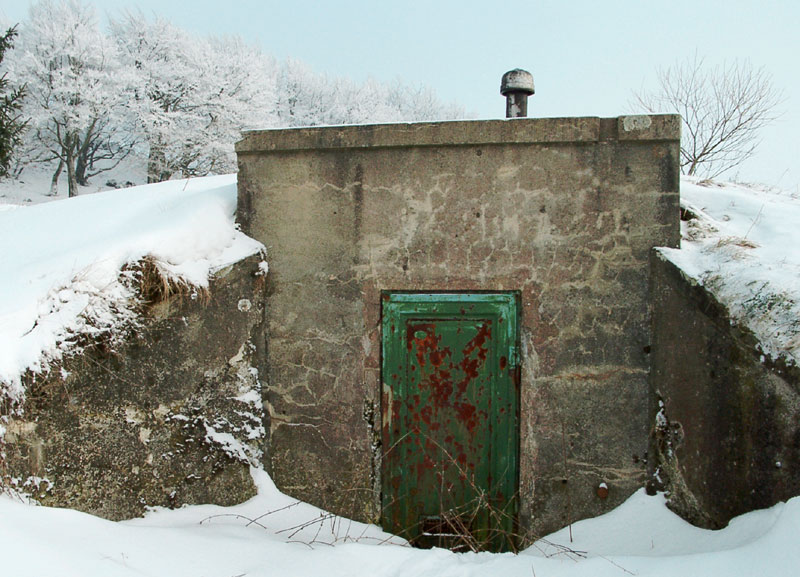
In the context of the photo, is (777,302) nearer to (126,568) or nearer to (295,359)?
(295,359)

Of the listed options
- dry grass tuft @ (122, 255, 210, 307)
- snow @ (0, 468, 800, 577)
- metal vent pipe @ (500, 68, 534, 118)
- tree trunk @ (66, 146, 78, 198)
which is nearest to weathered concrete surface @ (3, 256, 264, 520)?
dry grass tuft @ (122, 255, 210, 307)

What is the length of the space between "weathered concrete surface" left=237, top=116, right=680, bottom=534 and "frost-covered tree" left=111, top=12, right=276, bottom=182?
2020cm

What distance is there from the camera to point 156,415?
355 cm

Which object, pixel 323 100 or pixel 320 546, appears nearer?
pixel 320 546

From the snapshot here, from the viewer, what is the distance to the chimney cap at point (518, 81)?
16.5ft

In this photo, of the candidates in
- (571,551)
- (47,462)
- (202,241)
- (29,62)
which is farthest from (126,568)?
(29,62)

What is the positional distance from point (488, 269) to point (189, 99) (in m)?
22.8

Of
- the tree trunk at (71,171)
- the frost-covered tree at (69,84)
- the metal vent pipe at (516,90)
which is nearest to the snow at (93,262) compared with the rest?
the metal vent pipe at (516,90)

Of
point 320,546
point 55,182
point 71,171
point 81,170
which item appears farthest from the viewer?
point 81,170

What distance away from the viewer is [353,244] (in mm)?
3795

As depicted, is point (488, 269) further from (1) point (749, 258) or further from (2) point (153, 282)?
(2) point (153, 282)

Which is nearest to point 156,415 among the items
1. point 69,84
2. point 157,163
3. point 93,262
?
point 93,262

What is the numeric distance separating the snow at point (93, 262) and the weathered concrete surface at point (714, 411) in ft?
9.29

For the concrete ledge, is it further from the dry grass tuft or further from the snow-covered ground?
the dry grass tuft
